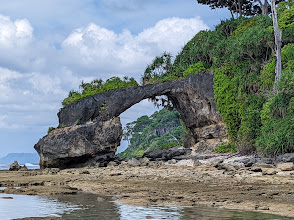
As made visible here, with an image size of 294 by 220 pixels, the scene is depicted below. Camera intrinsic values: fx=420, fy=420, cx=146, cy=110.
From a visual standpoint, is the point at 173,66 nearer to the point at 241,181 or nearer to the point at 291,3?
the point at 291,3

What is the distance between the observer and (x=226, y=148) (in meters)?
25.0

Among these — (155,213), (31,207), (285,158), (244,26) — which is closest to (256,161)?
(285,158)

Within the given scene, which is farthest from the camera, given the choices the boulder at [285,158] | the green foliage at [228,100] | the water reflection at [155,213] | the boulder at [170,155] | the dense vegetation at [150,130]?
the dense vegetation at [150,130]

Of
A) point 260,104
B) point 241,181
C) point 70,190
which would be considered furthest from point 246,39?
point 70,190

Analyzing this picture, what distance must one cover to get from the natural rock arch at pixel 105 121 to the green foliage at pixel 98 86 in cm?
34

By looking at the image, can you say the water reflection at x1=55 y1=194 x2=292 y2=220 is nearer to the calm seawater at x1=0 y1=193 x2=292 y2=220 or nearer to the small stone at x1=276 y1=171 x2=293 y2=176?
the calm seawater at x1=0 y1=193 x2=292 y2=220

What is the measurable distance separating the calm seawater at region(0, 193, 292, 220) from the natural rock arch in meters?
14.0

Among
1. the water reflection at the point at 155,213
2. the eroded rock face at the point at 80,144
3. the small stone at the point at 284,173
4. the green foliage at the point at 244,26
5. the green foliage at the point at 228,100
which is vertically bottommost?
the water reflection at the point at 155,213

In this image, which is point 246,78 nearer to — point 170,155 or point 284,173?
A: point 170,155

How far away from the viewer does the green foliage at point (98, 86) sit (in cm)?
2705

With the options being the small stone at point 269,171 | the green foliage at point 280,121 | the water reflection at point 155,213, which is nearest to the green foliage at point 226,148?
the green foliage at point 280,121

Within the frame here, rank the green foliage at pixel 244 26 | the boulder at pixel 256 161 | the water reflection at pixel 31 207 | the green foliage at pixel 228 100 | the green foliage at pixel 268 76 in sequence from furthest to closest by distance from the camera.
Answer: the green foliage at pixel 244 26 < the green foliage at pixel 228 100 < the green foliage at pixel 268 76 < the boulder at pixel 256 161 < the water reflection at pixel 31 207

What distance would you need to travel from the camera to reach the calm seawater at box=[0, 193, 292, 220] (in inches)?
329

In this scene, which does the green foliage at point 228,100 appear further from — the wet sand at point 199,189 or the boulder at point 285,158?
the wet sand at point 199,189
